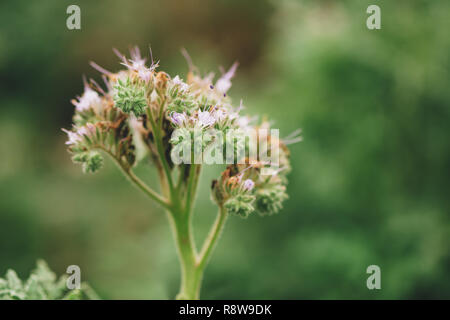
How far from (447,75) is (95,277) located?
3097mm

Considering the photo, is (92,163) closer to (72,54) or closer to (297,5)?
(297,5)

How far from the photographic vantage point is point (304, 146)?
12.3 feet

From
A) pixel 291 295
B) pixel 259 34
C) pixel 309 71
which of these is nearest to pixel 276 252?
pixel 291 295

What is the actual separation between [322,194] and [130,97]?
2.34 metres

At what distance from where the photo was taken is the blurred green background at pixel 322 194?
326 centimetres

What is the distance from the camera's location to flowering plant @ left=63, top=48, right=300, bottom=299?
1525mm

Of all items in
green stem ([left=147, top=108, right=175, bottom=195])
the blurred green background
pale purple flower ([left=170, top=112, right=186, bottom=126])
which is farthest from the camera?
the blurred green background

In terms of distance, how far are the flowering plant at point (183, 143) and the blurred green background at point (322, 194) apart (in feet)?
3.61

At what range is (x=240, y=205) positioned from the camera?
1560mm

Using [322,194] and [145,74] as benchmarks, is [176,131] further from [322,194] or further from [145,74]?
[322,194]

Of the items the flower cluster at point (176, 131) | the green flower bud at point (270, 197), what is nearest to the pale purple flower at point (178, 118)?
the flower cluster at point (176, 131)

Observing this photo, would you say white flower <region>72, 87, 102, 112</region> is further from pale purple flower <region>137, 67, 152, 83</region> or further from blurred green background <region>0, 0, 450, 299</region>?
blurred green background <region>0, 0, 450, 299</region>

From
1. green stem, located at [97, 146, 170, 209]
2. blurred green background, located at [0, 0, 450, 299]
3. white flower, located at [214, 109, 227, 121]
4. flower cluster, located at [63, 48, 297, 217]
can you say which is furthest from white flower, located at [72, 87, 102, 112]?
blurred green background, located at [0, 0, 450, 299]

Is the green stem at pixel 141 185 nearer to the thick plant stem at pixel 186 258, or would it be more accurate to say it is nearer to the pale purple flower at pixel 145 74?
the thick plant stem at pixel 186 258
